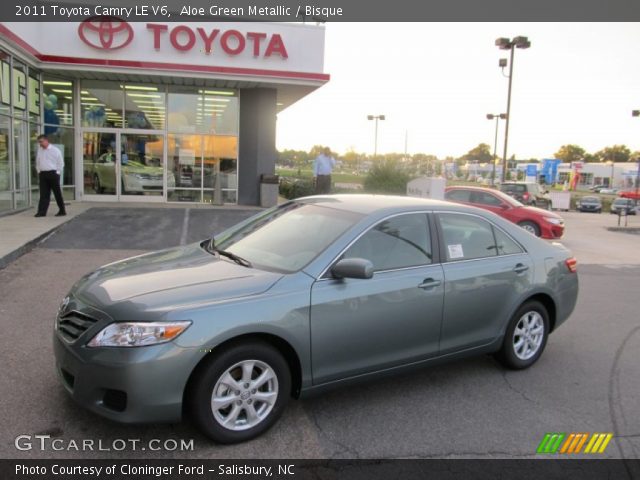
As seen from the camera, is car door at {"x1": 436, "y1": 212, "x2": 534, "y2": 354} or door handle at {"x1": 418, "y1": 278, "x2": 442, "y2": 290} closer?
door handle at {"x1": 418, "y1": 278, "x2": 442, "y2": 290}

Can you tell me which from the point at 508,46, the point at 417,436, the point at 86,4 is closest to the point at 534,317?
the point at 417,436

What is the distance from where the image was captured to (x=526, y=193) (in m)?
22.4

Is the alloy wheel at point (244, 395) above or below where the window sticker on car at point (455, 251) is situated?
below

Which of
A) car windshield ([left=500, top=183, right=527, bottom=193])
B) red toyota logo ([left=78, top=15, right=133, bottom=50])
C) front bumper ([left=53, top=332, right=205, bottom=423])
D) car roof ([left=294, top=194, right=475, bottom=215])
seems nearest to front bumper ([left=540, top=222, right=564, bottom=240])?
car windshield ([left=500, top=183, right=527, bottom=193])

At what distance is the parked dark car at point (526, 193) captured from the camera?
22.0 metres

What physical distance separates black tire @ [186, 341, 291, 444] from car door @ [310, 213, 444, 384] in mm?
273

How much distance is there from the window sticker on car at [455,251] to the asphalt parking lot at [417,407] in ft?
3.52

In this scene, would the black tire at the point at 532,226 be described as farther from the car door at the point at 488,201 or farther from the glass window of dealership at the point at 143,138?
the glass window of dealership at the point at 143,138

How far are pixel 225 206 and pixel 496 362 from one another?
1262cm

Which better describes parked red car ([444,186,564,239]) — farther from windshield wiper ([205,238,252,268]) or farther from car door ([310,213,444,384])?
windshield wiper ([205,238,252,268])

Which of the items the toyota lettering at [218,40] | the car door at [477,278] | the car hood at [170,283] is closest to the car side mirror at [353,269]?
the car hood at [170,283]

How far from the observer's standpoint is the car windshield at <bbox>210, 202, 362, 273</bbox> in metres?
3.92

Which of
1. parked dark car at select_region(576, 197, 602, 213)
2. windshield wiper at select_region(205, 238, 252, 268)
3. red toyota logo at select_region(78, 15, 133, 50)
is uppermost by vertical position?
red toyota logo at select_region(78, 15, 133, 50)

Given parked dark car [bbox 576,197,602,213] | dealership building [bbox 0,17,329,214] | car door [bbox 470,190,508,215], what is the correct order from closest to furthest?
dealership building [bbox 0,17,329,214]
car door [bbox 470,190,508,215]
parked dark car [bbox 576,197,602,213]
